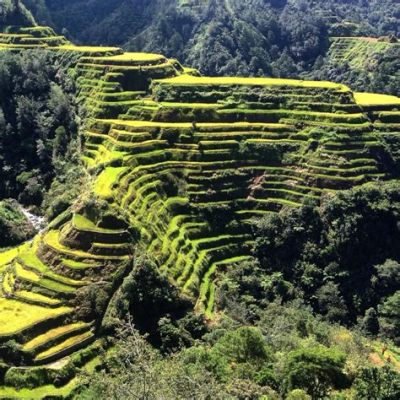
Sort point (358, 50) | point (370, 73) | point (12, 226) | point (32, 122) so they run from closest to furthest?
point (12, 226) → point (32, 122) → point (370, 73) → point (358, 50)

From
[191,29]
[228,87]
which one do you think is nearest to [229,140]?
[228,87]

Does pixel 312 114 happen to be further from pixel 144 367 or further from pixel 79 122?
pixel 144 367

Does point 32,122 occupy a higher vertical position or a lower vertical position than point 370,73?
higher

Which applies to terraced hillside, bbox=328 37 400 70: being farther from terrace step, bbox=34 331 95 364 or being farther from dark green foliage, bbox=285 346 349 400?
dark green foliage, bbox=285 346 349 400

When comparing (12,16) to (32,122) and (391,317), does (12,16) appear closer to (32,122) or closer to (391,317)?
(32,122)

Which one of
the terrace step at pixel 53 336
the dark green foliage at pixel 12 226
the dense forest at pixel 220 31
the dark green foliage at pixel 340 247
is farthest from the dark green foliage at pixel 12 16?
the terrace step at pixel 53 336

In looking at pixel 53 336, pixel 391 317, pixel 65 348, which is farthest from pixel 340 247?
pixel 53 336
